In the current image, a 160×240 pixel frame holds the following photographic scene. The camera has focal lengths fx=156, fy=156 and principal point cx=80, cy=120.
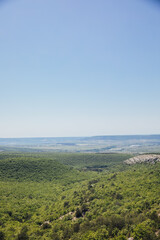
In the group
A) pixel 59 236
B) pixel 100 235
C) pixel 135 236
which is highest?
pixel 135 236

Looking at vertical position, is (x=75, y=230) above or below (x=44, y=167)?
above

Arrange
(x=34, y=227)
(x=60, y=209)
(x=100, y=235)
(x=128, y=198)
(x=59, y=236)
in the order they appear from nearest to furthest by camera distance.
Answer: (x=100, y=235) < (x=59, y=236) < (x=34, y=227) < (x=128, y=198) < (x=60, y=209)

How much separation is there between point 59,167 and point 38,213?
5996 cm

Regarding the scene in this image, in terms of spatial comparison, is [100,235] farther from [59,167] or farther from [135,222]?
[59,167]

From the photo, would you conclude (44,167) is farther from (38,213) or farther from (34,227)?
(34,227)

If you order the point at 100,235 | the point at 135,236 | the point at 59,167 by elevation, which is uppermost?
the point at 135,236

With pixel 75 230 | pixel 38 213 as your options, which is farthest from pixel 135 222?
pixel 38 213

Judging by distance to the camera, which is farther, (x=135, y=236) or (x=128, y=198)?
(x=128, y=198)

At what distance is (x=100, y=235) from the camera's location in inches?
814

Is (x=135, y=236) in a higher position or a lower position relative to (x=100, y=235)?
higher

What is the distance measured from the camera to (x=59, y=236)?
24406 mm

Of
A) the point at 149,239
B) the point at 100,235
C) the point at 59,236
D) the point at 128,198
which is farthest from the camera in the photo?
the point at 128,198

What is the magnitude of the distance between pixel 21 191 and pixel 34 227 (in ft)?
89.3

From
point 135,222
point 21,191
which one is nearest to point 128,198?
point 135,222
